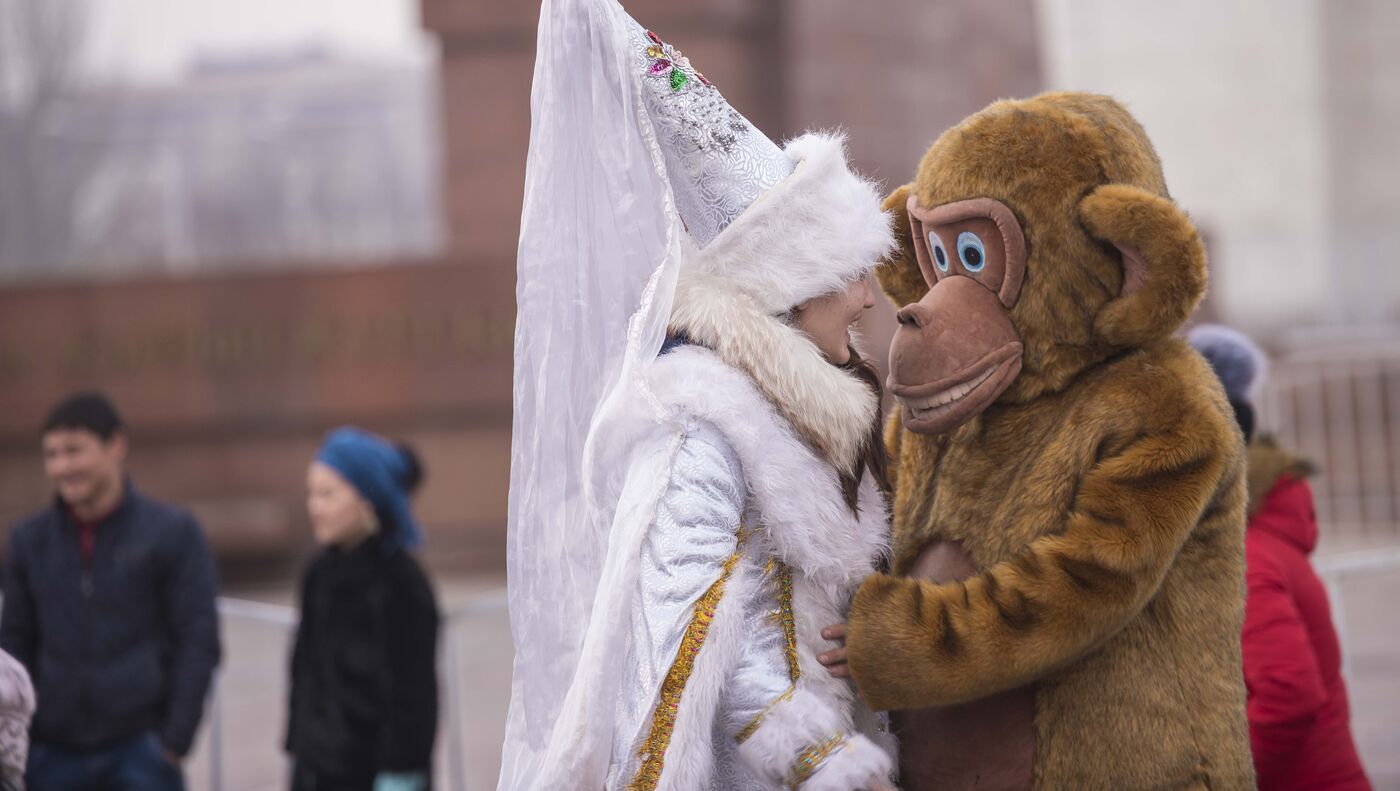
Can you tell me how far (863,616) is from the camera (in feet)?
8.71

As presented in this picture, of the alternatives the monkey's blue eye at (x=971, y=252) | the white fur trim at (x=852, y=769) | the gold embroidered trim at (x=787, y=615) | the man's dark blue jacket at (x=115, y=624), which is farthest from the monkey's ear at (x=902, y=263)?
the man's dark blue jacket at (x=115, y=624)

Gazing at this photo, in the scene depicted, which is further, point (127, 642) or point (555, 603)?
point (127, 642)

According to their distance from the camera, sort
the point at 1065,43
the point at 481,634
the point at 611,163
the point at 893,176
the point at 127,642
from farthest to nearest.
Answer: the point at 1065,43 < the point at 893,176 < the point at 481,634 < the point at 127,642 < the point at 611,163

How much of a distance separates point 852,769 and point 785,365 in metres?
0.68

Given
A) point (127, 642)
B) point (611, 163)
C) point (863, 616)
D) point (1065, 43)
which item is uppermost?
point (1065, 43)

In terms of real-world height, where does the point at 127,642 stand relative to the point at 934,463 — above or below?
below

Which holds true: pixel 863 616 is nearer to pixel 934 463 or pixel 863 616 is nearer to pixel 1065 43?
pixel 934 463

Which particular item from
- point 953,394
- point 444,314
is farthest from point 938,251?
point 444,314

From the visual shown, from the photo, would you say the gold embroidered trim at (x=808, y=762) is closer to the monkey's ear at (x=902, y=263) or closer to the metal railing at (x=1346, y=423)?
the monkey's ear at (x=902, y=263)

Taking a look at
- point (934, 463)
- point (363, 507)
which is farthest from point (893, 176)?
point (934, 463)

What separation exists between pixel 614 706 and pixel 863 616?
1.47 feet

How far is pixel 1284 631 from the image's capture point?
340cm

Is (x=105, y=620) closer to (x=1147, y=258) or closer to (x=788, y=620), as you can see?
(x=788, y=620)

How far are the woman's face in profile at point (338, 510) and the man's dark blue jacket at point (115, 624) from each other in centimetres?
43
